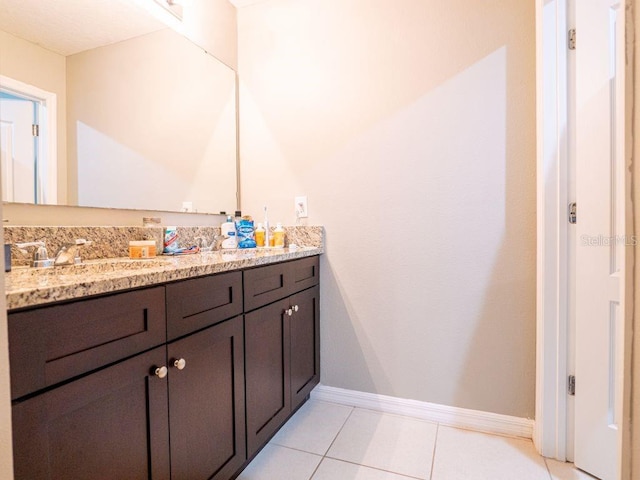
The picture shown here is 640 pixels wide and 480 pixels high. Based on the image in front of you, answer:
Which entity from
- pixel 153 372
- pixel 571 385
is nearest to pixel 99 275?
pixel 153 372

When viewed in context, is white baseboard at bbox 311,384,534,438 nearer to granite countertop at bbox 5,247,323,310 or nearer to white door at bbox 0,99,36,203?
granite countertop at bbox 5,247,323,310

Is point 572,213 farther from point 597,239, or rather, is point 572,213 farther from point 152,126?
point 152,126

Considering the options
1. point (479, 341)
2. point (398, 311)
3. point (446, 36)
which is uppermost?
point (446, 36)

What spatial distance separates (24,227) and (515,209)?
6.23 feet

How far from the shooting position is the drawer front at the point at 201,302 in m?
0.95

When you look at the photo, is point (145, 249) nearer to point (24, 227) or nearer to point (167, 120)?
point (24, 227)

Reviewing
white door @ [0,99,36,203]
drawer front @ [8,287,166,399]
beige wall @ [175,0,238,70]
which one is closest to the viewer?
drawer front @ [8,287,166,399]

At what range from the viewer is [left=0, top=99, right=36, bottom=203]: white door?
107cm

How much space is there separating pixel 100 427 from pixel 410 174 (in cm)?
152

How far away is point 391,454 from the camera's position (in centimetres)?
144

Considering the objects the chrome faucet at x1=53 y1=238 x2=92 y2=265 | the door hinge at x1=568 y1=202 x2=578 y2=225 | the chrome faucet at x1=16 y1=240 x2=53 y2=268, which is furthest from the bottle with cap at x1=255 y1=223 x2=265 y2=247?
the door hinge at x1=568 y1=202 x2=578 y2=225

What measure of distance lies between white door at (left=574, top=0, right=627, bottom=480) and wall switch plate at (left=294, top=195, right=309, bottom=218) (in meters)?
1.23

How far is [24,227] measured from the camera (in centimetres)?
110

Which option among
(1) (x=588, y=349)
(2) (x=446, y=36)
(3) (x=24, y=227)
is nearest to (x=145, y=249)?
(3) (x=24, y=227)
